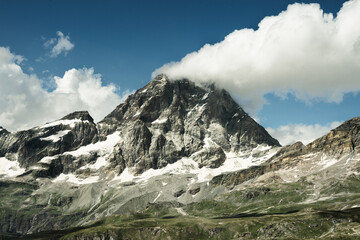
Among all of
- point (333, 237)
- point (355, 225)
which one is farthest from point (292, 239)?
point (355, 225)

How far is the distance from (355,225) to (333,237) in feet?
89.7

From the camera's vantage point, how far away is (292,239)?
19038 centimetres

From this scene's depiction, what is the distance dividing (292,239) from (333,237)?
69.7 feet

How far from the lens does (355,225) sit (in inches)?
7781

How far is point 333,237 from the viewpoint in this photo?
7067 inches

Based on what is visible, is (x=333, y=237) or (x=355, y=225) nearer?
(x=333, y=237)

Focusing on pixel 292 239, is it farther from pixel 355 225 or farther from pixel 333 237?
pixel 355 225
